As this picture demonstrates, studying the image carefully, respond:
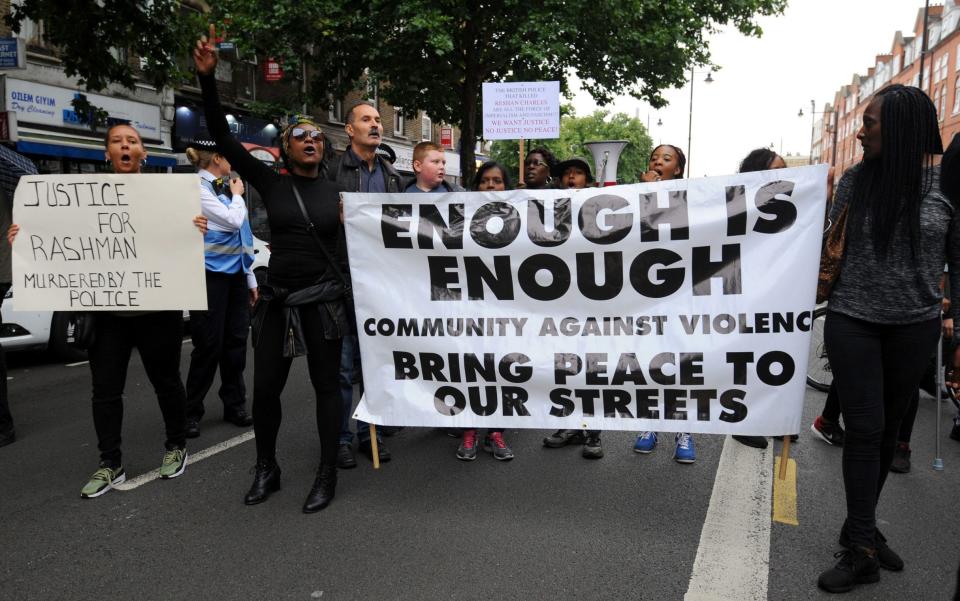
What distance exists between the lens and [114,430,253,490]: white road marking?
400 centimetres

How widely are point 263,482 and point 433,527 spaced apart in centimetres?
98

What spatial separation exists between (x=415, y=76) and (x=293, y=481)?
14347 mm

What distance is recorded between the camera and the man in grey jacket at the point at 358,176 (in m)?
4.28

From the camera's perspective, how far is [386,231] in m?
3.82

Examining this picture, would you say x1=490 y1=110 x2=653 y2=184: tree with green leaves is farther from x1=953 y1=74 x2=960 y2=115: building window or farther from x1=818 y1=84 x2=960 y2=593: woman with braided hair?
x1=818 y1=84 x2=960 y2=593: woman with braided hair

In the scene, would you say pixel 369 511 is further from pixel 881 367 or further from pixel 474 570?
pixel 881 367

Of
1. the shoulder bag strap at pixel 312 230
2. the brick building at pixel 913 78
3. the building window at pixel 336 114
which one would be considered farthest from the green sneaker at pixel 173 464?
the building window at pixel 336 114

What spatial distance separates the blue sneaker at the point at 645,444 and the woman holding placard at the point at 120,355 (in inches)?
108

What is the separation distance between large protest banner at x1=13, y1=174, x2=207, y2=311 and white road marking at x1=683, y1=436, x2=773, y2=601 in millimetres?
2761

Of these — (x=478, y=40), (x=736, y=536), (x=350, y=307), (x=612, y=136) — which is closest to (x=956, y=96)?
(x=612, y=136)

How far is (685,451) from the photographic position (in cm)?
436

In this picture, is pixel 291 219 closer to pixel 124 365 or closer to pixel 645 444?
pixel 124 365

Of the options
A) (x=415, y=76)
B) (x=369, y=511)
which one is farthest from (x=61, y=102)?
(x=369, y=511)

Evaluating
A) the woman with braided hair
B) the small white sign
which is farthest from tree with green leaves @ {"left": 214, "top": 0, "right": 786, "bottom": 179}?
the woman with braided hair
